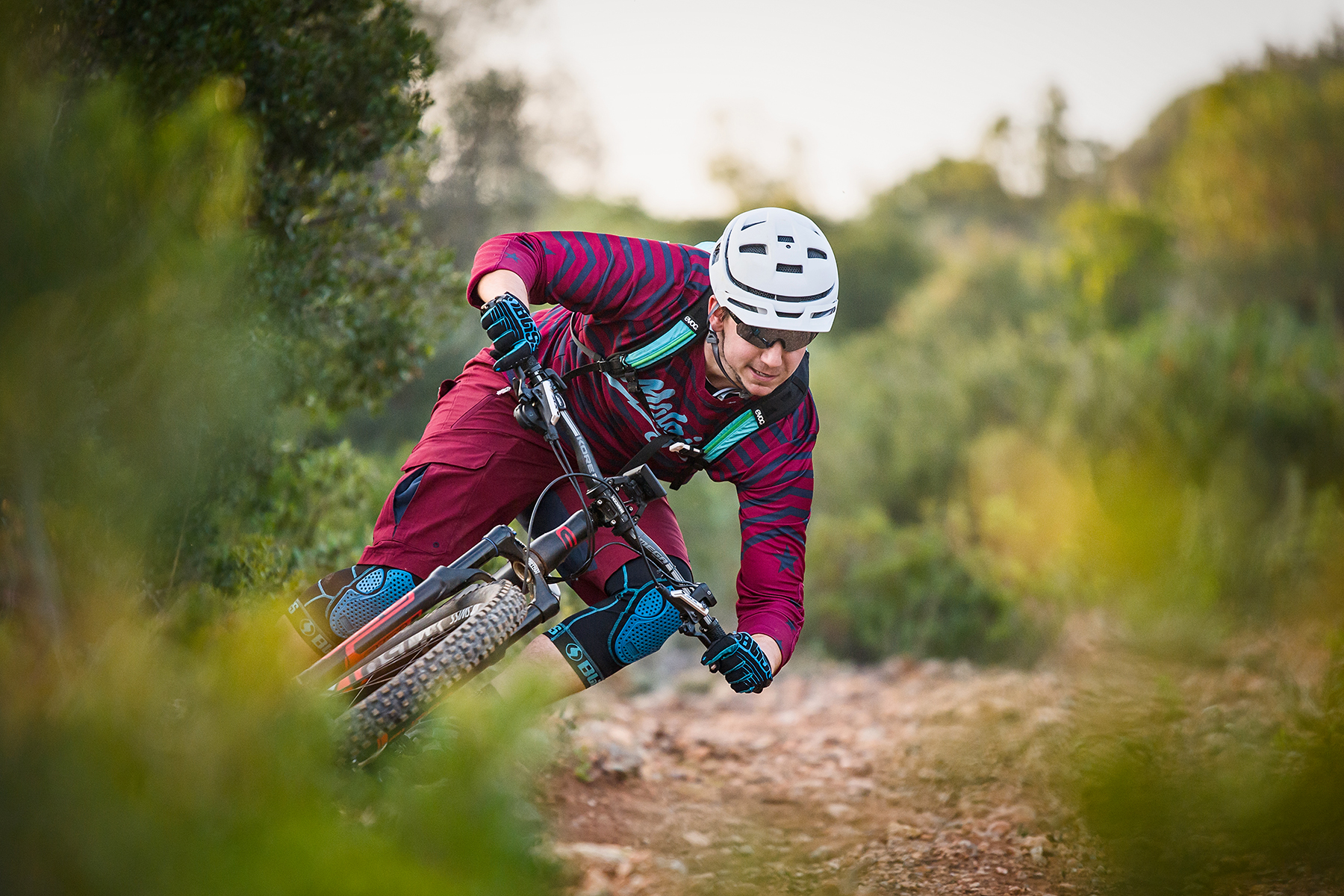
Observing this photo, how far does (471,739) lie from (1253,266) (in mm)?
19353

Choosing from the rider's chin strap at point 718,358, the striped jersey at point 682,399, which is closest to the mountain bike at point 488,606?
the striped jersey at point 682,399

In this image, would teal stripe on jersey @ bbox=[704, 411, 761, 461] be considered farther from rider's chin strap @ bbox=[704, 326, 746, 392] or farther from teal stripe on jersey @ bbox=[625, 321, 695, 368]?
teal stripe on jersey @ bbox=[625, 321, 695, 368]

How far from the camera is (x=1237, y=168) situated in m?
17.5

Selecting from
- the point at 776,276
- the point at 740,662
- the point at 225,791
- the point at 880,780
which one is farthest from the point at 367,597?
the point at 880,780

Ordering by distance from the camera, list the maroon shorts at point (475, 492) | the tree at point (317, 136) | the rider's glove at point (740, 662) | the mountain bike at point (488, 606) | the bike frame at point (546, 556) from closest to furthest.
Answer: the mountain bike at point (488, 606) < the bike frame at point (546, 556) < the rider's glove at point (740, 662) < the maroon shorts at point (475, 492) < the tree at point (317, 136)

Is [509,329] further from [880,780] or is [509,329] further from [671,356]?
[880,780]

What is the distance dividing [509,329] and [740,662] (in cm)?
112

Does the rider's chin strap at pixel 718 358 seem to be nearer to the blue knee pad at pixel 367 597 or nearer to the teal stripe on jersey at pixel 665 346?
the teal stripe on jersey at pixel 665 346

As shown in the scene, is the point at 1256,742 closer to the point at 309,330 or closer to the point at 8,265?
the point at 8,265

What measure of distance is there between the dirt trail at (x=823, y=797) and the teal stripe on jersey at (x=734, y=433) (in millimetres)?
1157

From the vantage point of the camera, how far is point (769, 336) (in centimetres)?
295

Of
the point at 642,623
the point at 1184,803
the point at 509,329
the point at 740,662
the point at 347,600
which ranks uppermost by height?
the point at 509,329

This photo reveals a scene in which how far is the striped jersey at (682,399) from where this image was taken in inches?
123

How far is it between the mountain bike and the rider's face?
1.31ft
